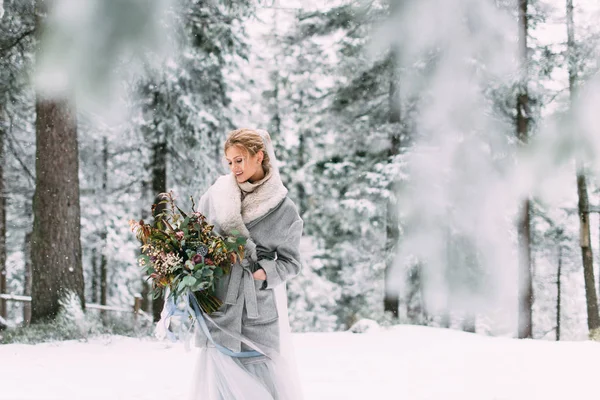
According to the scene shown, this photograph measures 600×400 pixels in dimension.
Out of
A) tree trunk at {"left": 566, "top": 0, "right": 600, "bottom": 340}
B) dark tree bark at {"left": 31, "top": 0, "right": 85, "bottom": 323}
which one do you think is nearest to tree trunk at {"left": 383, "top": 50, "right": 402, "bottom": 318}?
tree trunk at {"left": 566, "top": 0, "right": 600, "bottom": 340}

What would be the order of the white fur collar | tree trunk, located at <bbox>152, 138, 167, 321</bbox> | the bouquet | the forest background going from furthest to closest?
tree trunk, located at <bbox>152, 138, 167, 321</bbox> < the forest background < the white fur collar < the bouquet

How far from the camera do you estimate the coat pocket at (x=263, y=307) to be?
3369 millimetres

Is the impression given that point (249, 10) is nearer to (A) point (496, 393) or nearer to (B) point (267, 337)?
(A) point (496, 393)

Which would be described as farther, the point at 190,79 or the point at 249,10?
the point at 190,79

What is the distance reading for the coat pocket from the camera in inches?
133

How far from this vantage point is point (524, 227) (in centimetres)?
1215

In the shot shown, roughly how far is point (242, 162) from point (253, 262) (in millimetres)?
554

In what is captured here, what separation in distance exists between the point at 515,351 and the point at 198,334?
591 centimetres

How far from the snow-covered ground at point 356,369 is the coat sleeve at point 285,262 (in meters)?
2.63

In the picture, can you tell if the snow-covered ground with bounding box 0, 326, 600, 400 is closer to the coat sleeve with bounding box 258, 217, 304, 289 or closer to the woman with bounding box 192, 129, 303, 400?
the woman with bounding box 192, 129, 303, 400

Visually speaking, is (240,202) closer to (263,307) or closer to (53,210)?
(263,307)

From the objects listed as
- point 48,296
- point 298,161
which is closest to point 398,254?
point 298,161

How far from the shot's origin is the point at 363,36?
1365 cm

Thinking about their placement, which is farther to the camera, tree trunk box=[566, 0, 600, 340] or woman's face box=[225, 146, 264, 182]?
tree trunk box=[566, 0, 600, 340]
